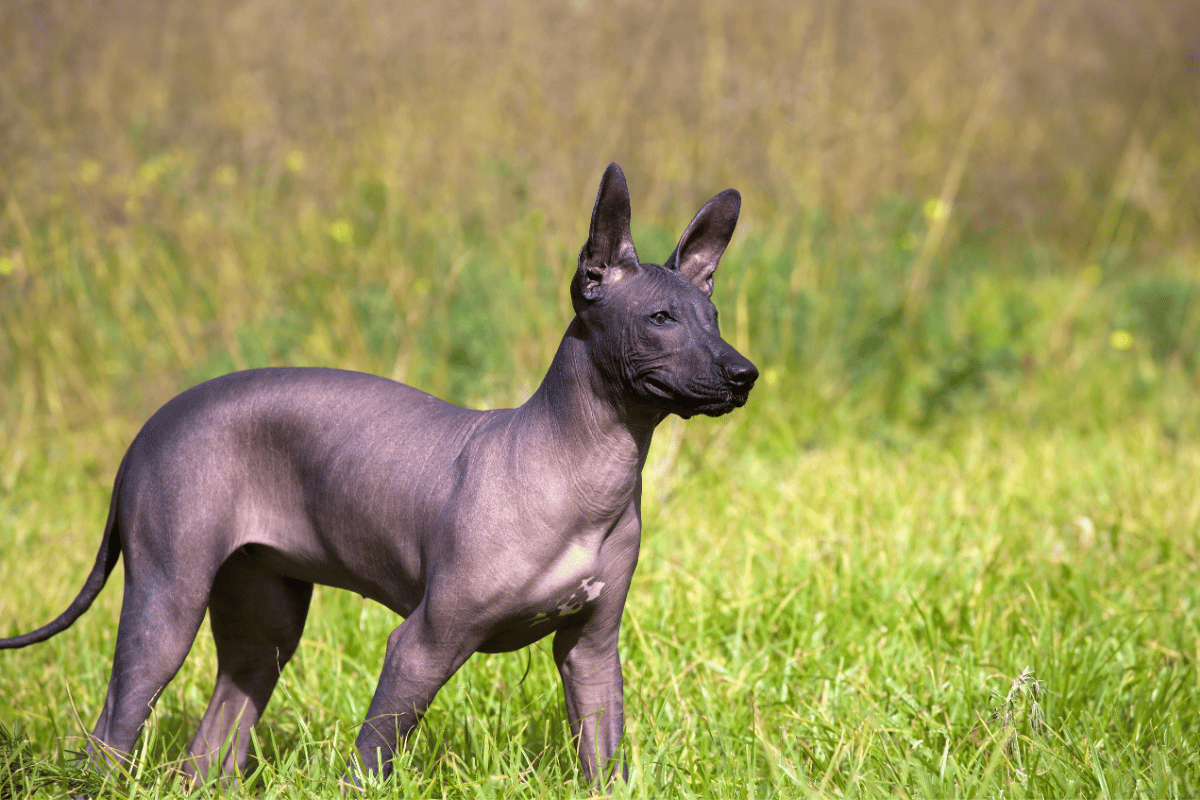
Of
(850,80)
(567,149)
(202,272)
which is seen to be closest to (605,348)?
(567,149)

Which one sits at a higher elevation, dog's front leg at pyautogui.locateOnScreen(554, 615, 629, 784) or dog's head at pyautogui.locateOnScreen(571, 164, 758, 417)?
dog's head at pyautogui.locateOnScreen(571, 164, 758, 417)

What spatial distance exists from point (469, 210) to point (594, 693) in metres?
3.71

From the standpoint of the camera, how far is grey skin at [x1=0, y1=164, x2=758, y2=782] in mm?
1960

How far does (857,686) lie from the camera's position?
2707 millimetres

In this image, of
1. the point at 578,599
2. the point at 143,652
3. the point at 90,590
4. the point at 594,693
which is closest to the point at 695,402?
the point at 578,599

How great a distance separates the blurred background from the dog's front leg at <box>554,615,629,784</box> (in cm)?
245

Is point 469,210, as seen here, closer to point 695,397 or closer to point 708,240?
point 708,240

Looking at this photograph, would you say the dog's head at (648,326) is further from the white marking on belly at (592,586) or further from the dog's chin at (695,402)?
the white marking on belly at (592,586)

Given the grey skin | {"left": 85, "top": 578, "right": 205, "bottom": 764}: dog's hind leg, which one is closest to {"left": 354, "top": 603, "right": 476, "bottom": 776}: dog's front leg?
the grey skin

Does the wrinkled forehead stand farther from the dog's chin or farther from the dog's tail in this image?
the dog's tail

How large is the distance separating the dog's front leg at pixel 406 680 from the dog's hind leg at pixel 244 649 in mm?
507

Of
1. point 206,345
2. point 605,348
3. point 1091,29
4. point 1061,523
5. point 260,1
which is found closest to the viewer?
point 605,348

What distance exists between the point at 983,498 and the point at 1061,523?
0.96 feet

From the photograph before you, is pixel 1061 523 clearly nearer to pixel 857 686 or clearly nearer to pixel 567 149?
pixel 857 686
